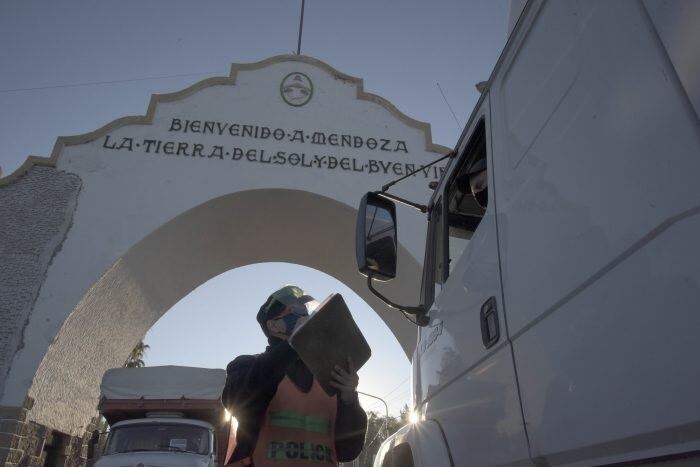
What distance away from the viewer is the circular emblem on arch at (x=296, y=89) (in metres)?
9.40

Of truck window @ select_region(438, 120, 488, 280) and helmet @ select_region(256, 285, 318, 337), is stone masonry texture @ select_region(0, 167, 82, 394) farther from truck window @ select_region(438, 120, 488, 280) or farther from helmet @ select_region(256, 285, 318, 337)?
truck window @ select_region(438, 120, 488, 280)

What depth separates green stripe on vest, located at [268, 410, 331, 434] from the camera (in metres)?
2.16

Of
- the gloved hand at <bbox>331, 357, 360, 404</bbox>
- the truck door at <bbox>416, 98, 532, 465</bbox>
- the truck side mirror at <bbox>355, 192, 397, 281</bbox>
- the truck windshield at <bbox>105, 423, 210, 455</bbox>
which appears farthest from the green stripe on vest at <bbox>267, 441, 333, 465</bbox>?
the truck windshield at <bbox>105, 423, 210, 455</bbox>

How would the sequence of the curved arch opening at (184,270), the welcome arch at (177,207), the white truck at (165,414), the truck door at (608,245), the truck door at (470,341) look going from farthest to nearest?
the curved arch opening at (184,270) < the welcome arch at (177,207) < the white truck at (165,414) < the truck door at (470,341) < the truck door at (608,245)

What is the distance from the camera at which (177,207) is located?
821 centimetres

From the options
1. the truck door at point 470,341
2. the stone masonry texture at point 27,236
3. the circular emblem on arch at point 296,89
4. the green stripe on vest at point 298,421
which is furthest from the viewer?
the circular emblem on arch at point 296,89

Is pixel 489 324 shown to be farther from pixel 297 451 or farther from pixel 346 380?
pixel 297 451

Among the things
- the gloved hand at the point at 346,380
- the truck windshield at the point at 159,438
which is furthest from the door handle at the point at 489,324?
the truck windshield at the point at 159,438

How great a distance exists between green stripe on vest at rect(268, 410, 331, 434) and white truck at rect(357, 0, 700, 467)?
432 mm

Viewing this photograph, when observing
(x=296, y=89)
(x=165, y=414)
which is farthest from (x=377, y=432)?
(x=296, y=89)

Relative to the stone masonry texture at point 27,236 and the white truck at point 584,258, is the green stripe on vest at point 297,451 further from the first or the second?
the stone masonry texture at point 27,236

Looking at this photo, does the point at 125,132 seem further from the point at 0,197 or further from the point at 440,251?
the point at 440,251

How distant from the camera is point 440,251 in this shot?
2701mm

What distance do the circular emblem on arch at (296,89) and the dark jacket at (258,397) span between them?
7787mm
